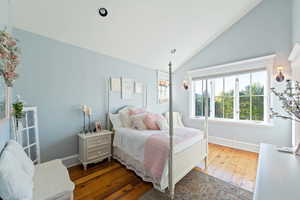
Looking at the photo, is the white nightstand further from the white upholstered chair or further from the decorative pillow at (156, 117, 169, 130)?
the decorative pillow at (156, 117, 169, 130)

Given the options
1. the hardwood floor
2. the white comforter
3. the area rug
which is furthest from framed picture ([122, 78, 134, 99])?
the area rug

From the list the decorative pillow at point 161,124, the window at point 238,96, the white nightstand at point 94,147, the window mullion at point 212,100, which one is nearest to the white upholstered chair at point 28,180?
the white nightstand at point 94,147

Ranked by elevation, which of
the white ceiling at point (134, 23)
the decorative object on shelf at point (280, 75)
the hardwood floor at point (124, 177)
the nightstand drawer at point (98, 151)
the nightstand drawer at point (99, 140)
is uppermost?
the white ceiling at point (134, 23)

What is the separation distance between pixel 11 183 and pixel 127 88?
8.63 feet

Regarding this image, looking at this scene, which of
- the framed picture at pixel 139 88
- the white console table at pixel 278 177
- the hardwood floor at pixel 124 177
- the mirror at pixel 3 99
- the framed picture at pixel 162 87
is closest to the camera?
the white console table at pixel 278 177

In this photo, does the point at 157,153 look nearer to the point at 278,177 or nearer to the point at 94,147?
the point at 278,177

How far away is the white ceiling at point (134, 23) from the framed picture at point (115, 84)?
58 centimetres

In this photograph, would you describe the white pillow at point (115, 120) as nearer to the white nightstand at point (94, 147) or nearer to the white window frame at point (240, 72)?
the white nightstand at point (94, 147)

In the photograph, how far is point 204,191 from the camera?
5.71ft

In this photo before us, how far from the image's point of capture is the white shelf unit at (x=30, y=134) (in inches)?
73.7

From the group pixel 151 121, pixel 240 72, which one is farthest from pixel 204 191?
pixel 240 72

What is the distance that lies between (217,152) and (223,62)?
2.40m

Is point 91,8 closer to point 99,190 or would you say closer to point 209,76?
point 99,190

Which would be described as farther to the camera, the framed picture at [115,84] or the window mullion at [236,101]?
the window mullion at [236,101]
